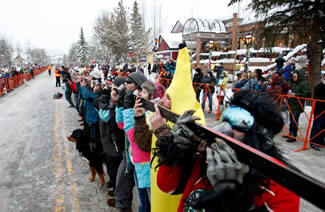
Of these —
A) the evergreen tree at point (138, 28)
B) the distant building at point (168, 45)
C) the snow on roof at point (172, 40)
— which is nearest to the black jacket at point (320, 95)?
the distant building at point (168, 45)

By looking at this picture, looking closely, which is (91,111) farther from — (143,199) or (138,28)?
(138,28)

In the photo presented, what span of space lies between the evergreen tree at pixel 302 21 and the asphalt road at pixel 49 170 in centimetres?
470

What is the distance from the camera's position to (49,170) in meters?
4.23

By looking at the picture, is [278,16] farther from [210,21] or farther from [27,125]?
[210,21]

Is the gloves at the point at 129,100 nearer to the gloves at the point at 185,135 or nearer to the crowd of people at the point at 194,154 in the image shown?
the crowd of people at the point at 194,154

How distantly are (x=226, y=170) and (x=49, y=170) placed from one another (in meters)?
4.38

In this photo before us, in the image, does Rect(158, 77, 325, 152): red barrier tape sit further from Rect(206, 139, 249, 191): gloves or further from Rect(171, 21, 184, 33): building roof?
Rect(171, 21, 184, 33): building roof

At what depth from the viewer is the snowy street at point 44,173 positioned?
3.26m

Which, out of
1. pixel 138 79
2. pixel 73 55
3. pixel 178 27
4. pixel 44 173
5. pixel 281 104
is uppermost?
pixel 178 27

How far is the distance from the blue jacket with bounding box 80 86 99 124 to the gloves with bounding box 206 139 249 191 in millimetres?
3663

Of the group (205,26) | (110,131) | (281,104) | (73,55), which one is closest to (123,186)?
(110,131)

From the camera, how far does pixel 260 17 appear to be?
888 centimetres

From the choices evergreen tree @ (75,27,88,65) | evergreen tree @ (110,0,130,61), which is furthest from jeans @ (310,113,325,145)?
evergreen tree @ (75,27,88,65)

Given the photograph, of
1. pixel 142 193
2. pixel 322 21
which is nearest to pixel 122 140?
pixel 142 193
